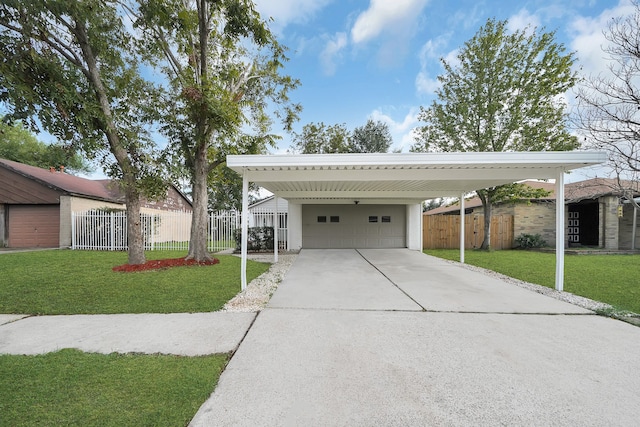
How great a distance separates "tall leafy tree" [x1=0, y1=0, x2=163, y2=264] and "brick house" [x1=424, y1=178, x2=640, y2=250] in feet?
51.8

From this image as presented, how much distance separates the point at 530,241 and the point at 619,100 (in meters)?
8.80

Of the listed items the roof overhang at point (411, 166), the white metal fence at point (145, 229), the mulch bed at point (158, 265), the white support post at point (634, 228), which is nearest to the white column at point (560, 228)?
the roof overhang at point (411, 166)

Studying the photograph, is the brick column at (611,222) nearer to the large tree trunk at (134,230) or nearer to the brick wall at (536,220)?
the brick wall at (536,220)

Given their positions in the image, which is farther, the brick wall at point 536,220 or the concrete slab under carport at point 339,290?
the brick wall at point 536,220

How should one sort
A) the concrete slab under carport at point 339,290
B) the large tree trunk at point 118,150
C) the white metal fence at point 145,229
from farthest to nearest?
the white metal fence at point 145,229 < the large tree trunk at point 118,150 < the concrete slab under carport at point 339,290

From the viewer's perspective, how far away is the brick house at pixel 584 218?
42.6ft

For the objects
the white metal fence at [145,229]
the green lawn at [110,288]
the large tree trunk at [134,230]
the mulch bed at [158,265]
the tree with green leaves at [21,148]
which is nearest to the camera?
the green lawn at [110,288]

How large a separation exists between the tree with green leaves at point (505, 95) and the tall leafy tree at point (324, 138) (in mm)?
6066

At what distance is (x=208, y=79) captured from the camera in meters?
7.45

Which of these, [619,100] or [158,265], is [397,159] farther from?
[158,265]

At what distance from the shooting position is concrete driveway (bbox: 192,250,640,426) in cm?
196

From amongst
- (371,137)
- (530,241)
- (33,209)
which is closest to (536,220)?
(530,241)

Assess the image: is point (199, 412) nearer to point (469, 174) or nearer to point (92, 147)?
point (469, 174)

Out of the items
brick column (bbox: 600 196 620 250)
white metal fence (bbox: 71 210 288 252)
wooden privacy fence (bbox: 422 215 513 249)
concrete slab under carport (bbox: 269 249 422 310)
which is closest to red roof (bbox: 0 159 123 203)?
white metal fence (bbox: 71 210 288 252)
